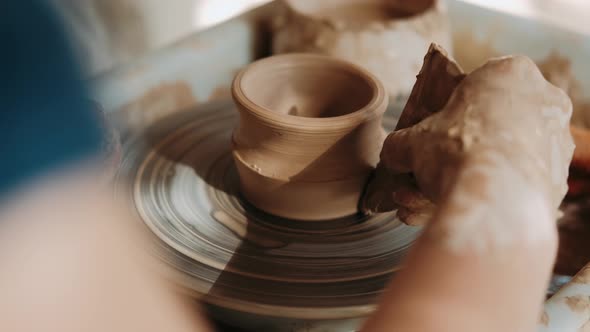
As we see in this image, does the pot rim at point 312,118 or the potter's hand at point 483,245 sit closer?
the potter's hand at point 483,245

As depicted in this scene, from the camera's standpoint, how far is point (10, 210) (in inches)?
15.6

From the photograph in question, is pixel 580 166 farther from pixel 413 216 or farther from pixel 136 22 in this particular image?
pixel 136 22

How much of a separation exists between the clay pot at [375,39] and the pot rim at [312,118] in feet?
1.58

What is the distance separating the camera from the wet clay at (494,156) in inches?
24.2

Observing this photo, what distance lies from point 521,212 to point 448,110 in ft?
0.71

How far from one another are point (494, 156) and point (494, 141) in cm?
3

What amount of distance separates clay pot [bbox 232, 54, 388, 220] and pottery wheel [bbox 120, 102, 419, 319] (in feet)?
0.17

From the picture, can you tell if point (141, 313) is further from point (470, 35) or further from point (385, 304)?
point (470, 35)

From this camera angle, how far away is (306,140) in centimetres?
107

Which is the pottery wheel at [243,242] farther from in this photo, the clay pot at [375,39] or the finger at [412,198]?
the clay pot at [375,39]

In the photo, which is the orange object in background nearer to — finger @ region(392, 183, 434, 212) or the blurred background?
→ the blurred background

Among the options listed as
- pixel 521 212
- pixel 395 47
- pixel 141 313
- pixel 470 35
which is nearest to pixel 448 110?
pixel 521 212

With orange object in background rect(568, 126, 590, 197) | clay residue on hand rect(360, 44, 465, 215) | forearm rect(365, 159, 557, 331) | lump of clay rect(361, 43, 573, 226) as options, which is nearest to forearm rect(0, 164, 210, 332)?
forearm rect(365, 159, 557, 331)

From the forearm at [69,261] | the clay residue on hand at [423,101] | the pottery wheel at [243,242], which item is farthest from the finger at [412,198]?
the forearm at [69,261]
